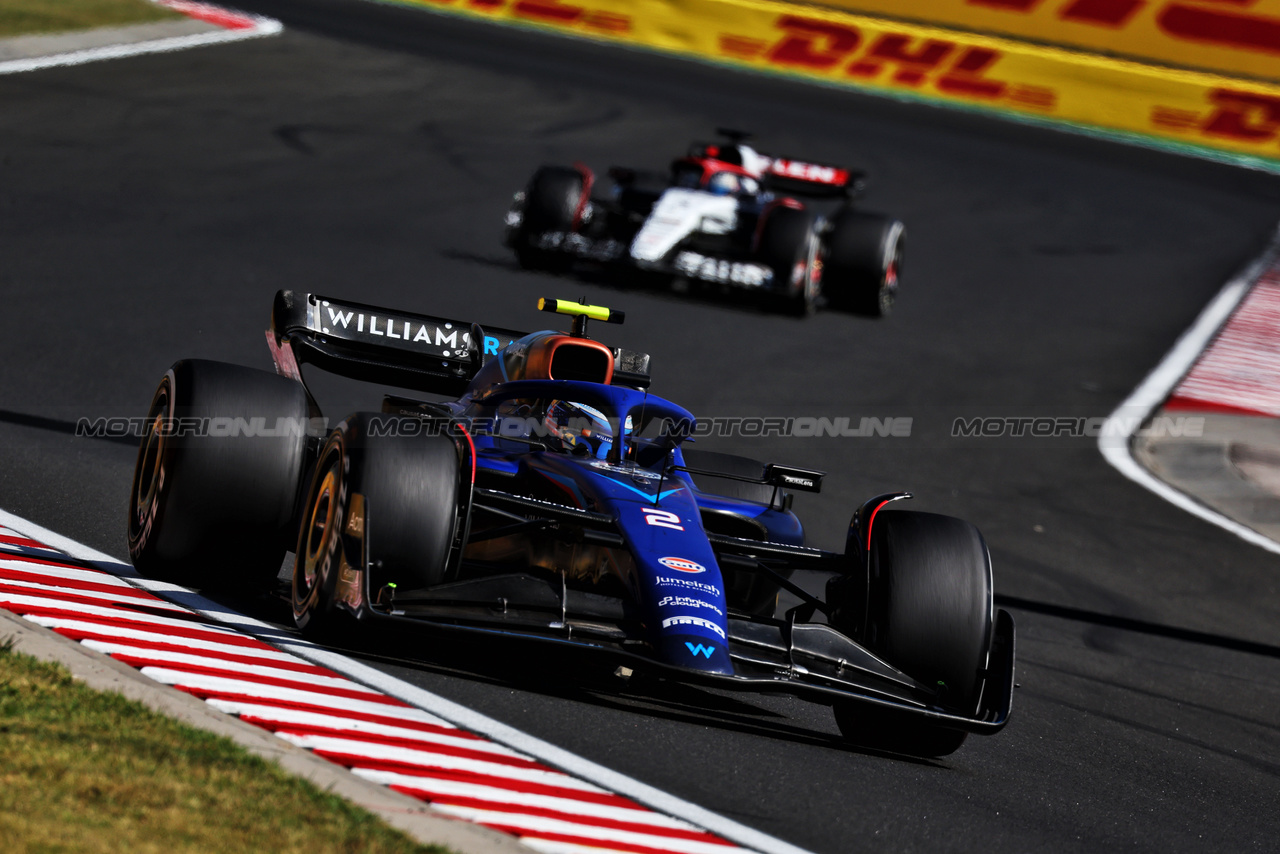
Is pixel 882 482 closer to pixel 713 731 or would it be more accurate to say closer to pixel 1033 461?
pixel 1033 461

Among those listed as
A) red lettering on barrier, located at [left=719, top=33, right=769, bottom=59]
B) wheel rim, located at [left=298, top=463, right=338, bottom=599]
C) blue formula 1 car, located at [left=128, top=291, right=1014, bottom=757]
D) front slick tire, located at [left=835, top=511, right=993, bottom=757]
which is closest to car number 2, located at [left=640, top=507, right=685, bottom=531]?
blue formula 1 car, located at [left=128, top=291, right=1014, bottom=757]

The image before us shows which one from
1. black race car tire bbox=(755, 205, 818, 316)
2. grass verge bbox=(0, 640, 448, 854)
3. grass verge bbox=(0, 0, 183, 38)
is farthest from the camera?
grass verge bbox=(0, 0, 183, 38)

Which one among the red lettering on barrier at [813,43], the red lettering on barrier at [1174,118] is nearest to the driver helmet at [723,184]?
the red lettering on barrier at [813,43]

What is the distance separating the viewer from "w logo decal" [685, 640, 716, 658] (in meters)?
5.75

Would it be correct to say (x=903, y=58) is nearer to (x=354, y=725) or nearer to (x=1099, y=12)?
(x=1099, y=12)

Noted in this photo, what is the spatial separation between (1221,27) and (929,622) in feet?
69.7

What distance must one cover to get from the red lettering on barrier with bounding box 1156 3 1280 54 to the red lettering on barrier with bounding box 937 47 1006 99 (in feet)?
8.73

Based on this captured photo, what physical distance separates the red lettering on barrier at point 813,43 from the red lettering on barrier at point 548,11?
3.61 metres

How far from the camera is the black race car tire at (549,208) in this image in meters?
15.7

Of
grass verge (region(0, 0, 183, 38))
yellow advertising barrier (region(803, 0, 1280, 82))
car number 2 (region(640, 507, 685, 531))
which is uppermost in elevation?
yellow advertising barrier (region(803, 0, 1280, 82))

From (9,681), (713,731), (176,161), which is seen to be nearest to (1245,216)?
(176,161)

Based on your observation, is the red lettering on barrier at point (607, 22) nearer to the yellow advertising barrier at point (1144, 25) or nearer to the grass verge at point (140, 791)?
the yellow advertising barrier at point (1144, 25)

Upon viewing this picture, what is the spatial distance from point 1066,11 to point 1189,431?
518 inches

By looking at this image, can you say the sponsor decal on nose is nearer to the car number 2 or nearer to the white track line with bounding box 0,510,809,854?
the car number 2
